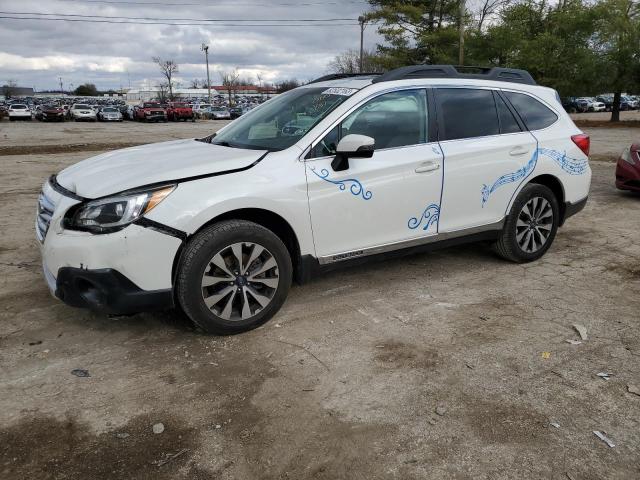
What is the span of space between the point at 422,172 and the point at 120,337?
2597 mm

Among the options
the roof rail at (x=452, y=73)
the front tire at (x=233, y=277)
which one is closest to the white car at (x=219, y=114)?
the roof rail at (x=452, y=73)

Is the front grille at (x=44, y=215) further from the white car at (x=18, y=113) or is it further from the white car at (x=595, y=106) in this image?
the white car at (x=595, y=106)

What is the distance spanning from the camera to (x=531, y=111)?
5.09 metres

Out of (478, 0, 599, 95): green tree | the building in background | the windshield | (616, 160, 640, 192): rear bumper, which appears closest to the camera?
the windshield

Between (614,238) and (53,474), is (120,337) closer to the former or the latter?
(53,474)

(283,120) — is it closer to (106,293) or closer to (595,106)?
(106,293)

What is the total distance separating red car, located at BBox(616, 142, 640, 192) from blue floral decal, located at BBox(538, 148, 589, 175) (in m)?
3.50

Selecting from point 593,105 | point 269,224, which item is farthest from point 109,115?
point 593,105

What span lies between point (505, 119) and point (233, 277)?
298cm

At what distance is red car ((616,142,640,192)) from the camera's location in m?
8.16

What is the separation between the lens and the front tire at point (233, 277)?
3418 mm

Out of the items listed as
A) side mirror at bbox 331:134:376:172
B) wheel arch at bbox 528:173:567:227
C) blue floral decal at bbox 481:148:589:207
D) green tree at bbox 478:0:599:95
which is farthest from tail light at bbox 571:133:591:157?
green tree at bbox 478:0:599:95

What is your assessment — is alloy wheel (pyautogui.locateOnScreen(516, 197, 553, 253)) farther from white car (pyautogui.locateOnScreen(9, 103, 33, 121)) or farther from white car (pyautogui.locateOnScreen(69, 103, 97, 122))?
white car (pyautogui.locateOnScreen(9, 103, 33, 121))

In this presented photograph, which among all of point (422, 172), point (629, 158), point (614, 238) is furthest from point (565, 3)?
point (422, 172)
